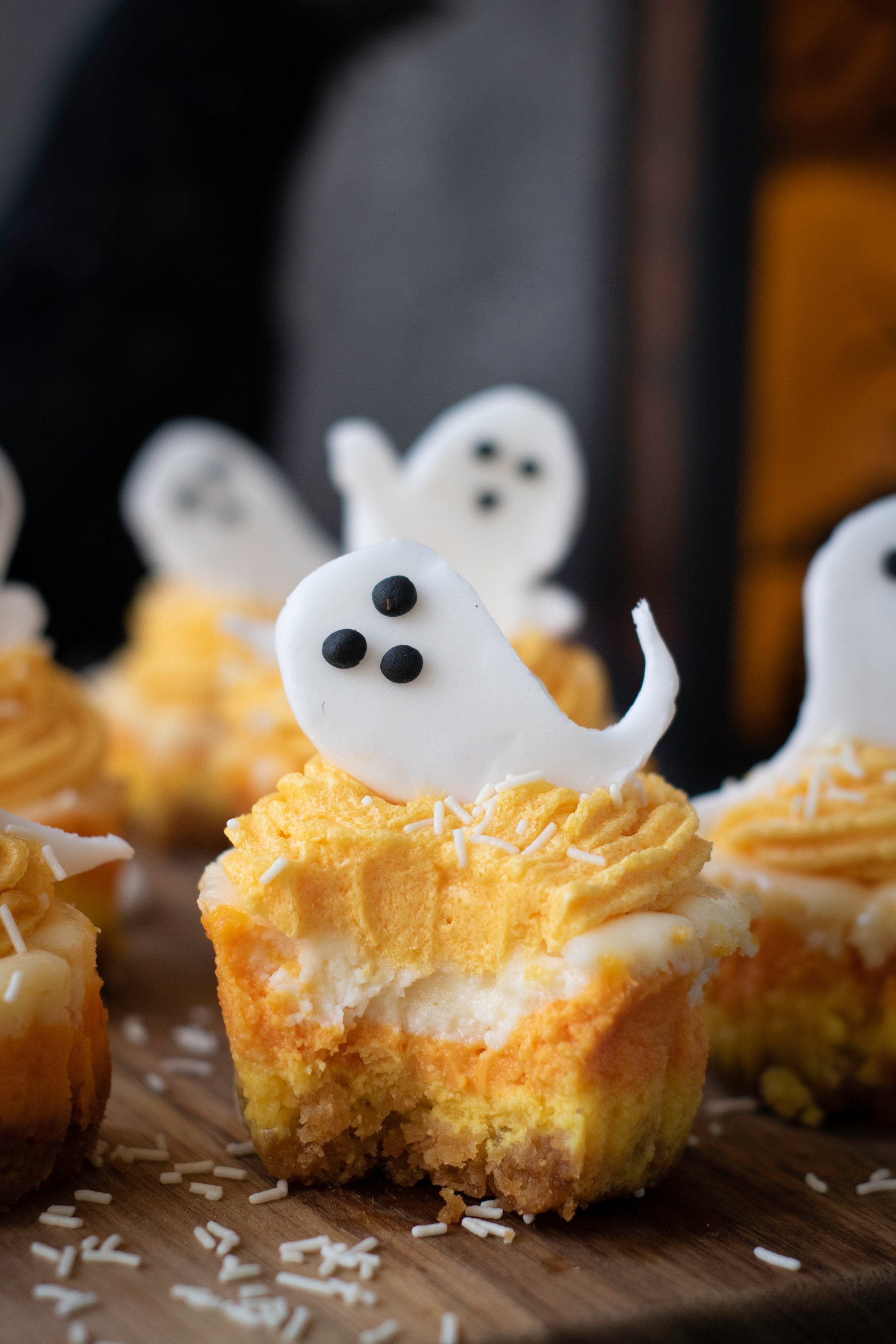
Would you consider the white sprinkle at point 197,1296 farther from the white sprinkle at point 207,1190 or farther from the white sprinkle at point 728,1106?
the white sprinkle at point 728,1106

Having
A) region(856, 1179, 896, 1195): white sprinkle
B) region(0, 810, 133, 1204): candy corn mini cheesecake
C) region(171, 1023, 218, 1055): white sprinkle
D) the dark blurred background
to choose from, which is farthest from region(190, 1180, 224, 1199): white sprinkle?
the dark blurred background

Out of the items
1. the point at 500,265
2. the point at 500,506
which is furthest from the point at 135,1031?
the point at 500,265

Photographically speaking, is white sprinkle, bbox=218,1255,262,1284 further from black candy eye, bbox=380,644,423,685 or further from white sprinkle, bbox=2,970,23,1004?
black candy eye, bbox=380,644,423,685

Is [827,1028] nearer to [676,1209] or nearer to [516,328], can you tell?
[676,1209]

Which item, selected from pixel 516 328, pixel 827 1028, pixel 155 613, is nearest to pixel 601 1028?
pixel 827 1028

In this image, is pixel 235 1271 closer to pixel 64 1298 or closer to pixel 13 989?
pixel 64 1298

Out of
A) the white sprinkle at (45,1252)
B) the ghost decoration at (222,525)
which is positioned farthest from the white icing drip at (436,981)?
the ghost decoration at (222,525)

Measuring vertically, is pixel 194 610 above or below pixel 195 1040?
above
